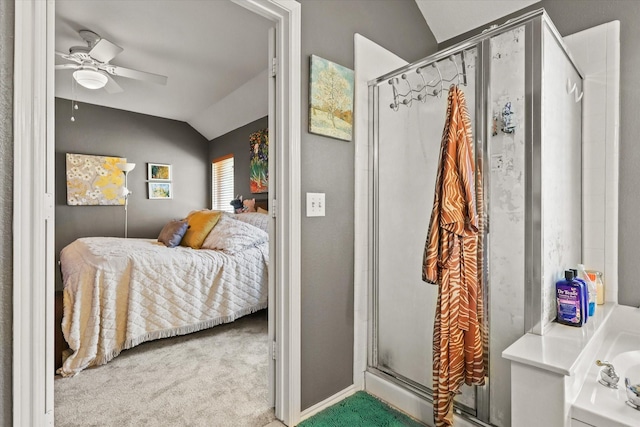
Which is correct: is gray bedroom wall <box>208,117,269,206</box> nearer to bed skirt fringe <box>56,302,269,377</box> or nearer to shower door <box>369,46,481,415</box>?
bed skirt fringe <box>56,302,269,377</box>

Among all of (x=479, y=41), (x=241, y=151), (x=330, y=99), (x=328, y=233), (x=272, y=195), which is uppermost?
(x=241, y=151)

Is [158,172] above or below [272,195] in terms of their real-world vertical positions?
above

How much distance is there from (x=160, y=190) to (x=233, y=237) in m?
2.88

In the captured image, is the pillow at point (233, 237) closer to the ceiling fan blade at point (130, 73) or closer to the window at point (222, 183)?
the ceiling fan blade at point (130, 73)

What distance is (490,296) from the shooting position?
1.47 metres

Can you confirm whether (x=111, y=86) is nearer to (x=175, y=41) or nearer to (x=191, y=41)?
(x=175, y=41)

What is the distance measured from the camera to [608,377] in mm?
1211

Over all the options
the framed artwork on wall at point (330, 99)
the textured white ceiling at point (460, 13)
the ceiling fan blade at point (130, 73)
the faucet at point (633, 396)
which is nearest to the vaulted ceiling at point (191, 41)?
the textured white ceiling at point (460, 13)

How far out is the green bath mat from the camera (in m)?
1.67

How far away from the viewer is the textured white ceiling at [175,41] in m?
2.55

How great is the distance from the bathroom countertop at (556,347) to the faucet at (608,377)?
0.35 ft

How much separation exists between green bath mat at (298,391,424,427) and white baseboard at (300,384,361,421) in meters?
0.02

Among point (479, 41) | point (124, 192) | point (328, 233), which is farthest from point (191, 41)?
point (124, 192)

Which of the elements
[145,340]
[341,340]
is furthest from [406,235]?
[145,340]
